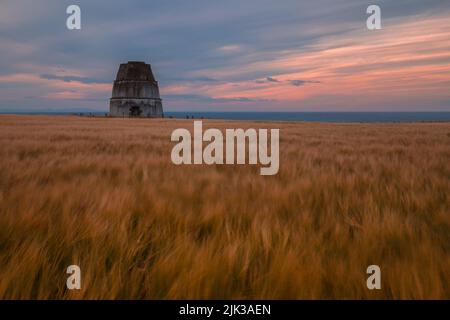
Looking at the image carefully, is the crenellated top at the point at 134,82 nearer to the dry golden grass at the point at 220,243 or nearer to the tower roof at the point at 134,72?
the tower roof at the point at 134,72

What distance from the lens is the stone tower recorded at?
177ft

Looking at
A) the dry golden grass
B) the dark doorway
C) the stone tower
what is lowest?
the dry golden grass

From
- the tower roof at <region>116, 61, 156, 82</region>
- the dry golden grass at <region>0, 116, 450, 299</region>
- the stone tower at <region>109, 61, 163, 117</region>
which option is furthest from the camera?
the tower roof at <region>116, 61, 156, 82</region>

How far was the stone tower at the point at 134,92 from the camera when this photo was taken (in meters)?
53.8

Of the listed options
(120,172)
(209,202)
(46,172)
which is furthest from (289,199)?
(46,172)

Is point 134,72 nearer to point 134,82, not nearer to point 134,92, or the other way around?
point 134,82

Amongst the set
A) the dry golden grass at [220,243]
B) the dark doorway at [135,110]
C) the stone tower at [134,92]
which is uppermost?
the stone tower at [134,92]

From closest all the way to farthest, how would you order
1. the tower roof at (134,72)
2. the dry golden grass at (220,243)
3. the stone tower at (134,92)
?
the dry golden grass at (220,243) → the stone tower at (134,92) → the tower roof at (134,72)

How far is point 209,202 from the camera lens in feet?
7.38

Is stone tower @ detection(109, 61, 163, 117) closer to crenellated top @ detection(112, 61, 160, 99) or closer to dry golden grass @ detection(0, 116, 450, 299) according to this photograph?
crenellated top @ detection(112, 61, 160, 99)

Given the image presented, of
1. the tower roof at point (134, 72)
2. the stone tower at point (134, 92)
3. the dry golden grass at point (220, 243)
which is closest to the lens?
the dry golden grass at point (220, 243)

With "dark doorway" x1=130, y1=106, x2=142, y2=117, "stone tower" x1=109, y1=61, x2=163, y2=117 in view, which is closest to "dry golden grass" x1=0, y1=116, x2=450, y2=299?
"dark doorway" x1=130, y1=106, x2=142, y2=117

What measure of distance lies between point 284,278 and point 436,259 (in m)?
0.78

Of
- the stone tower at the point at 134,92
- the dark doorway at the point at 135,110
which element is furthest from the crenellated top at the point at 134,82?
the dark doorway at the point at 135,110
